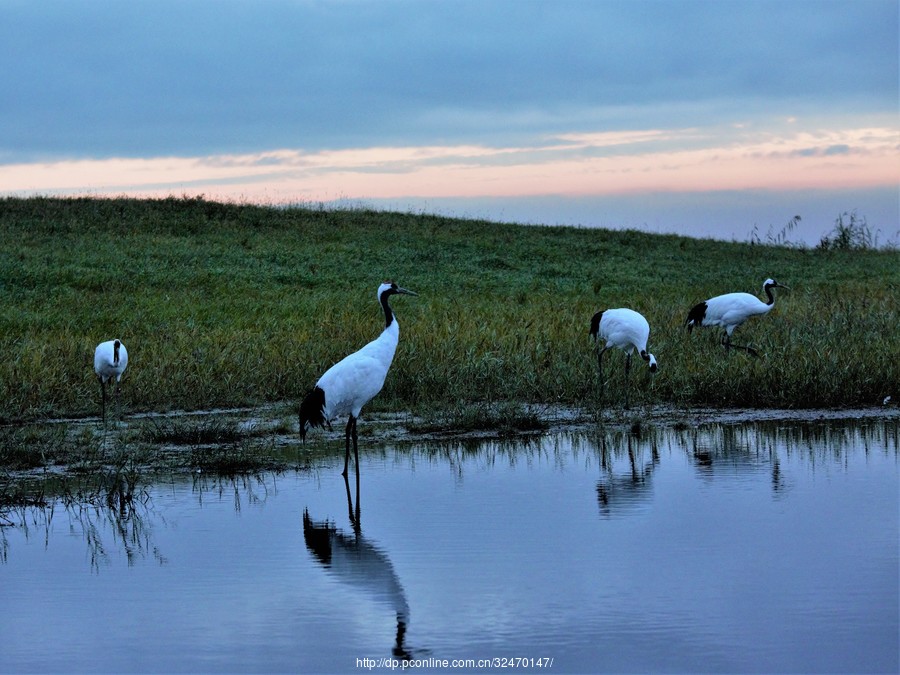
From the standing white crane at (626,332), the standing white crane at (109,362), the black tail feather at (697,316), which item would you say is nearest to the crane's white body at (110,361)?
the standing white crane at (109,362)

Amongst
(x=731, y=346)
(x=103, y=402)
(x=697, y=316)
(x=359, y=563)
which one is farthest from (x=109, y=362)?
(x=697, y=316)

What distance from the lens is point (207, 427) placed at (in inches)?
394

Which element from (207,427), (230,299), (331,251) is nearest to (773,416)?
(207,427)

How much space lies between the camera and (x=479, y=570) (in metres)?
5.94

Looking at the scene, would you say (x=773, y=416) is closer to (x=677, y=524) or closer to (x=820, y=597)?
(x=677, y=524)

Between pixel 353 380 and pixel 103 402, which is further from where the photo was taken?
Result: pixel 103 402

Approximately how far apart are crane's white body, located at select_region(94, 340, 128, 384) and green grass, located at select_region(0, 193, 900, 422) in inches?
10.8

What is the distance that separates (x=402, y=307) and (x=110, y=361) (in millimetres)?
8908

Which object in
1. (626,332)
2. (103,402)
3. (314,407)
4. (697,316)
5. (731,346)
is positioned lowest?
(103,402)

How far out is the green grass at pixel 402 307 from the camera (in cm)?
1195

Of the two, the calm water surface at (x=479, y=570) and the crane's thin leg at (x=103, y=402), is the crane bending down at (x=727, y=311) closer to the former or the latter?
the calm water surface at (x=479, y=570)

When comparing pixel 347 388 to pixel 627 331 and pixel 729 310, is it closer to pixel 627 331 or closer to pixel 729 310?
pixel 627 331

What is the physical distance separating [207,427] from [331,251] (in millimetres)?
20029

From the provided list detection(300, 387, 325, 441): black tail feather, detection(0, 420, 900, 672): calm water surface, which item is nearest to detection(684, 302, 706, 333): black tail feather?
detection(0, 420, 900, 672): calm water surface
